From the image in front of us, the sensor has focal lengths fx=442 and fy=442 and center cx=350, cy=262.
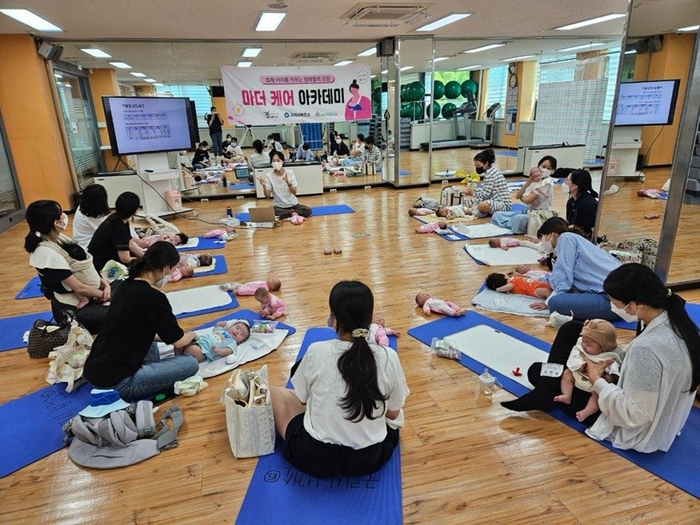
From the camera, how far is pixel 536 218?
5230 millimetres

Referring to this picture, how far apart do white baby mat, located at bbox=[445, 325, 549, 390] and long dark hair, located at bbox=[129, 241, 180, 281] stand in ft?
6.24

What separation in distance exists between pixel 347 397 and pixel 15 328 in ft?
10.4

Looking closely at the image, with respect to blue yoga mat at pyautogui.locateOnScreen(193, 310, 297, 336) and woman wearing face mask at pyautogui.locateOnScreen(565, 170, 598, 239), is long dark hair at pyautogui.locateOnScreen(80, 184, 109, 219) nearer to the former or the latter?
blue yoga mat at pyautogui.locateOnScreen(193, 310, 297, 336)

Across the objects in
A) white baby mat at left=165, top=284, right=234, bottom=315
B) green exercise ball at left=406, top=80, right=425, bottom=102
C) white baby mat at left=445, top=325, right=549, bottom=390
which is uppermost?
green exercise ball at left=406, top=80, right=425, bottom=102

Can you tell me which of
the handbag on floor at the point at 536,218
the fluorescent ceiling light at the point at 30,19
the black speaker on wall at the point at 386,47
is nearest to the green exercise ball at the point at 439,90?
the black speaker on wall at the point at 386,47

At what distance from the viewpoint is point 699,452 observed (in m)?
2.00

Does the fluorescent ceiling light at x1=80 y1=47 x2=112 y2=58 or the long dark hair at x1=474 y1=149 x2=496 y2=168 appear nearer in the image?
the long dark hair at x1=474 y1=149 x2=496 y2=168

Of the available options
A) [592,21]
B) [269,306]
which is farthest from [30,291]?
[592,21]

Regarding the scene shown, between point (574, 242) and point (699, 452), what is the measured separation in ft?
5.21

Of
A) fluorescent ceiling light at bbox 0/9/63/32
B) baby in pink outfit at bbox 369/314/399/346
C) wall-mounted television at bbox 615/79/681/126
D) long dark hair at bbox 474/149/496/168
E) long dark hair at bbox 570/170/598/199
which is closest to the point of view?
baby in pink outfit at bbox 369/314/399/346

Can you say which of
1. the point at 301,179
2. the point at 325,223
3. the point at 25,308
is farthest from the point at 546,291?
the point at 301,179

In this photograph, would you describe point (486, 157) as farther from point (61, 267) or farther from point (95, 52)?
point (95, 52)

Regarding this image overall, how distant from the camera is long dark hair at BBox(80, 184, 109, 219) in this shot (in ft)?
11.8

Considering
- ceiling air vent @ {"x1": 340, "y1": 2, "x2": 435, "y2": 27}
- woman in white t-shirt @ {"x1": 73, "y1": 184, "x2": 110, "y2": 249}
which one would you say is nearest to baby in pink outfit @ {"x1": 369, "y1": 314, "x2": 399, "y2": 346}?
woman in white t-shirt @ {"x1": 73, "y1": 184, "x2": 110, "y2": 249}
